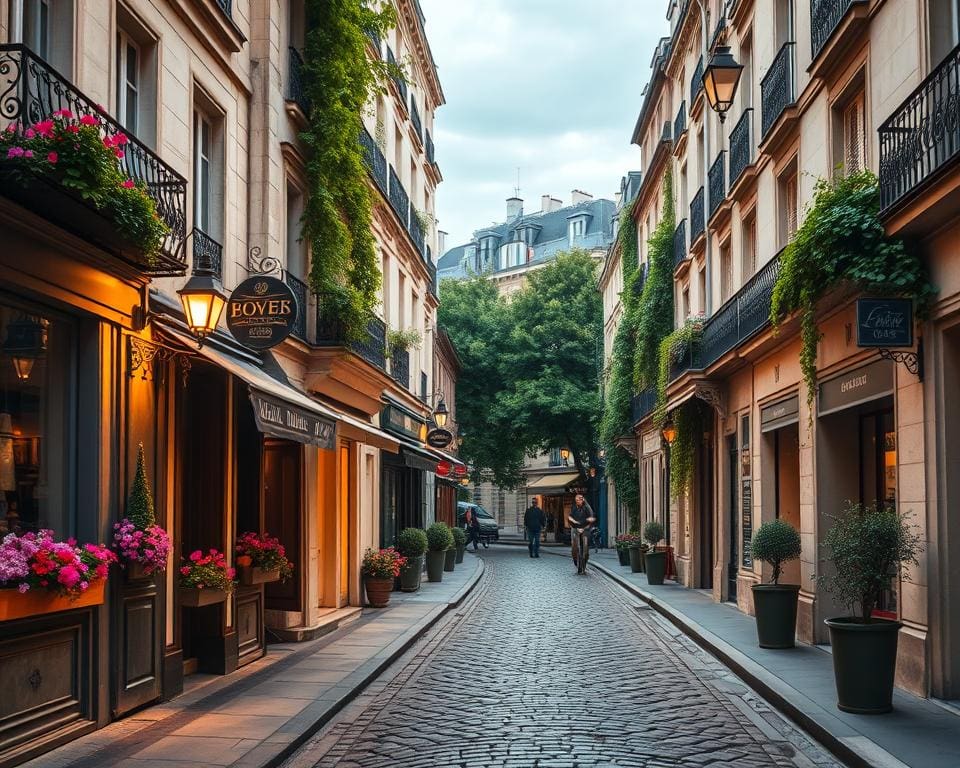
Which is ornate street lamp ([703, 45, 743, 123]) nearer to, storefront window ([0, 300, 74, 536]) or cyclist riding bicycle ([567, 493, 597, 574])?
storefront window ([0, 300, 74, 536])

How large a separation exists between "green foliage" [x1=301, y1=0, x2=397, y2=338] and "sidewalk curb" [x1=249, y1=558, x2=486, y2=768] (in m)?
4.80

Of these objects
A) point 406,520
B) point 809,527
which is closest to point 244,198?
point 809,527

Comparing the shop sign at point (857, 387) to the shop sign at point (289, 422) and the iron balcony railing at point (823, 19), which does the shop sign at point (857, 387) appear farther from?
the shop sign at point (289, 422)

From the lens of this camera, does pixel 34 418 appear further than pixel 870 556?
No

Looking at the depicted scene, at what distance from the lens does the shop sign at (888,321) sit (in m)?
10.2

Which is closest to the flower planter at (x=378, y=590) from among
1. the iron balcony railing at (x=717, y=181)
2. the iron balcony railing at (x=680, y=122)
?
the iron balcony railing at (x=717, y=181)

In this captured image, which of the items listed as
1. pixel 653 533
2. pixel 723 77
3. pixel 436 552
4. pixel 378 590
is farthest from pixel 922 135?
pixel 436 552

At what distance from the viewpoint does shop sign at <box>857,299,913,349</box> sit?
1019 cm

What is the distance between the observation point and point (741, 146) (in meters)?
19.3

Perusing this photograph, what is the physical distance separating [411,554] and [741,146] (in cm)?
990

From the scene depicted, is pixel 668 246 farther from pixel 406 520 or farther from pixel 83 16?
pixel 83 16

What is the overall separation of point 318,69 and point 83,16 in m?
7.11

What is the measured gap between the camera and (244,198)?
45.3ft

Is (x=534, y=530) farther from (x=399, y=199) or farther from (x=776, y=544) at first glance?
(x=776, y=544)
